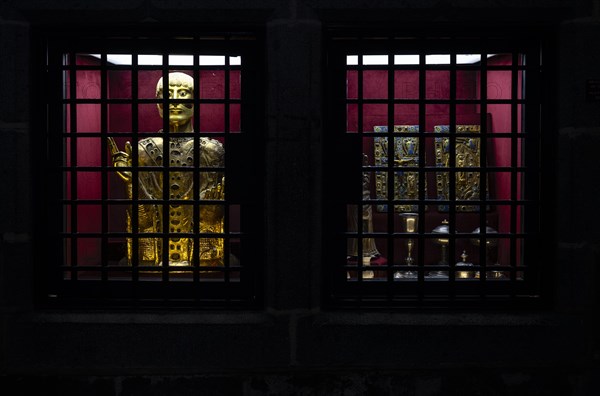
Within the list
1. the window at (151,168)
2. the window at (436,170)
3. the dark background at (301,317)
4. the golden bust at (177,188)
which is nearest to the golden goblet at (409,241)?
the window at (436,170)

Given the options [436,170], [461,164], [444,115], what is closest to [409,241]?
[436,170]

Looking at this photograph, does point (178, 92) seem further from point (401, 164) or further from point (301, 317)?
point (301, 317)

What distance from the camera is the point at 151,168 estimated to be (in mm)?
5438

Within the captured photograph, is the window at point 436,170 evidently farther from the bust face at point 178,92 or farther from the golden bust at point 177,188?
the bust face at point 178,92

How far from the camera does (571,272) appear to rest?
537 cm

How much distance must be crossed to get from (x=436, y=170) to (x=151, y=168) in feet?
7.98

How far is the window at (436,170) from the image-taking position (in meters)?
5.45

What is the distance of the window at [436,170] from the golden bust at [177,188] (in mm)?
1014

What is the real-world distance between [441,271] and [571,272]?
1069 mm

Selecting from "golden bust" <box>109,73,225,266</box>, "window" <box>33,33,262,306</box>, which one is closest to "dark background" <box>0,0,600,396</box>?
"window" <box>33,33,262,306</box>

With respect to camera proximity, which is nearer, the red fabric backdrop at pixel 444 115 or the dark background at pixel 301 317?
the dark background at pixel 301 317

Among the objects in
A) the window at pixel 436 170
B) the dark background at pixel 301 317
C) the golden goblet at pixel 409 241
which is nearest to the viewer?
the dark background at pixel 301 317

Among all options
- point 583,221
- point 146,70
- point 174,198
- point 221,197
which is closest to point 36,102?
point 146,70

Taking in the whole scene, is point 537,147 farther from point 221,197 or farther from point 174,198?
point 174,198
